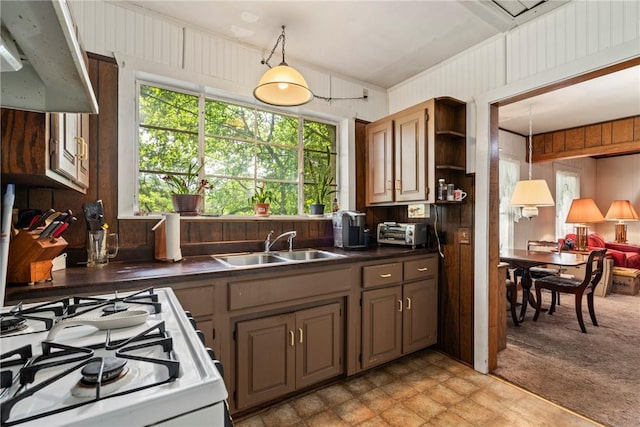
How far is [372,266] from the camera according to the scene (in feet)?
7.43

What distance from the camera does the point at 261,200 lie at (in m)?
2.58

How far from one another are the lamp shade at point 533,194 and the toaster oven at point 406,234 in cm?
187

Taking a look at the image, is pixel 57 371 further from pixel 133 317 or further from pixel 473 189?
pixel 473 189

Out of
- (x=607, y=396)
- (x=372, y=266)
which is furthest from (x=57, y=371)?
(x=607, y=396)

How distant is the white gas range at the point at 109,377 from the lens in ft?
1.64

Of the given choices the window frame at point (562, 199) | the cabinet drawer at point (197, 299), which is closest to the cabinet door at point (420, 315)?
the cabinet drawer at point (197, 299)

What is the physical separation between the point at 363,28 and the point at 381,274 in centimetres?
181

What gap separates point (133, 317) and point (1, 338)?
30 cm

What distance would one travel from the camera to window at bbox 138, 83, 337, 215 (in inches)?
88.6

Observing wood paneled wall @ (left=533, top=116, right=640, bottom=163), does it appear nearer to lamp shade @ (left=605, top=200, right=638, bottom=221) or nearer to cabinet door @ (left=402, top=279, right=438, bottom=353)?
lamp shade @ (left=605, top=200, right=638, bottom=221)

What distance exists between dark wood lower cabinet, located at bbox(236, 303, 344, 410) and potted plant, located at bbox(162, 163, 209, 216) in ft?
3.09

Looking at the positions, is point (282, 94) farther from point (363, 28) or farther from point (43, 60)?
point (43, 60)

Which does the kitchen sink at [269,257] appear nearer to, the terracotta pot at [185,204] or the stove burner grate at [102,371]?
the terracotta pot at [185,204]

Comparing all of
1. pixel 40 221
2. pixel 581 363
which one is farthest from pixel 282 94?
pixel 581 363
